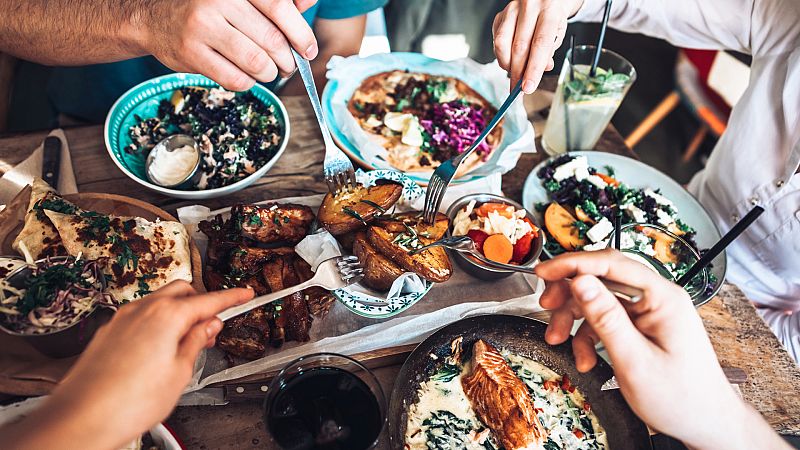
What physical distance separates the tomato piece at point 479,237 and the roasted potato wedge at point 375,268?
39 cm

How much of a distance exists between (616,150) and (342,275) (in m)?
1.70

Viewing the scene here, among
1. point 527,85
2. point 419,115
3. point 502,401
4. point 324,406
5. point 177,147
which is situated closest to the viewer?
point 324,406

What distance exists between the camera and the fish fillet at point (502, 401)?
59.8 inches

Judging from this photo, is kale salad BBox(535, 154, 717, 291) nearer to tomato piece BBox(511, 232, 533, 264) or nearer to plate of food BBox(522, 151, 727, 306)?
plate of food BBox(522, 151, 727, 306)

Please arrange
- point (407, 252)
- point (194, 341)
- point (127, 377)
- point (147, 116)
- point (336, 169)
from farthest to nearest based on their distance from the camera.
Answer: point (147, 116), point (336, 169), point (407, 252), point (194, 341), point (127, 377)

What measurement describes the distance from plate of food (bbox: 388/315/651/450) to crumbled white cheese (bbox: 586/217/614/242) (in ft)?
1.76

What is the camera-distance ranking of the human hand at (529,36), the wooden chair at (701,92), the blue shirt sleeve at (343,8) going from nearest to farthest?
the human hand at (529,36), the blue shirt sleeve at (343,8), the wooden chair at (701,92)

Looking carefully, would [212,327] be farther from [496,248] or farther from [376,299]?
[496,248]

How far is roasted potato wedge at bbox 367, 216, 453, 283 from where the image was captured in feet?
5.34

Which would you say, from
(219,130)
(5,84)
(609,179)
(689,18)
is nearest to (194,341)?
(219,130)

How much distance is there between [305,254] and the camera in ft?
5.73

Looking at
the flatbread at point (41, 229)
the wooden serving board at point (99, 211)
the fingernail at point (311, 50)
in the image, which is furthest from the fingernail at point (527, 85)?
the flatbread at point (41, 229)

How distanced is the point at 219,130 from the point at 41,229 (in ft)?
2.64

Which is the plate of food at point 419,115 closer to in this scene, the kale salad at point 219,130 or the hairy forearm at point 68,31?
the kale salad at point 219,130
